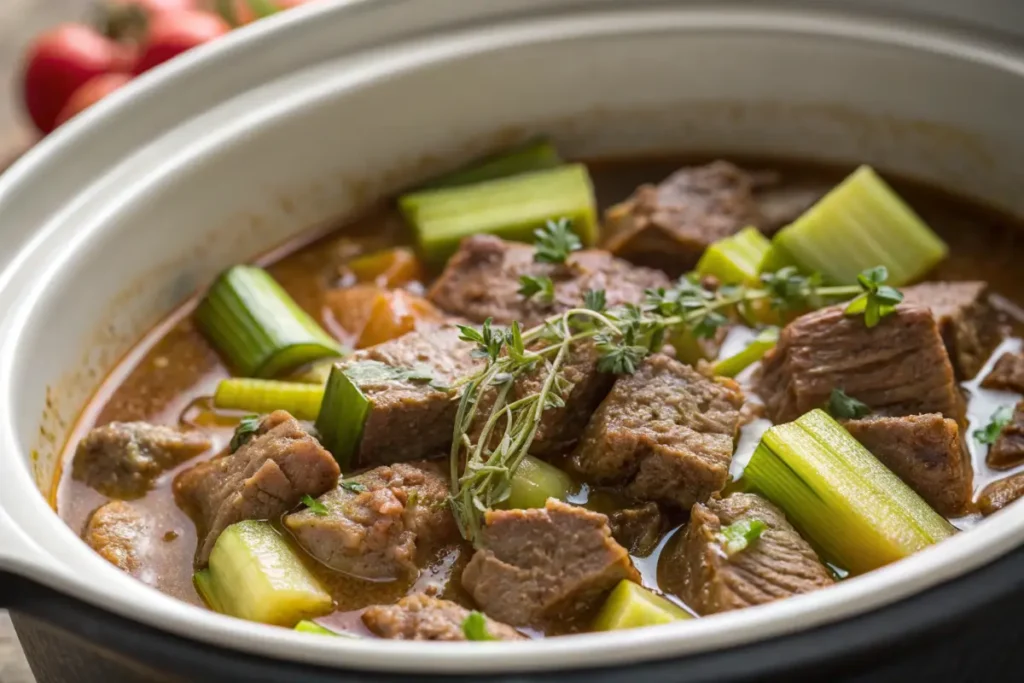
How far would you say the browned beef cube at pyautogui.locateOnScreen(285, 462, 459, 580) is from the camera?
8.77 feet

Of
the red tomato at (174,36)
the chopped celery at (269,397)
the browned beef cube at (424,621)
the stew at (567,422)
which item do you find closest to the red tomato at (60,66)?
the red tomato at (174,36)

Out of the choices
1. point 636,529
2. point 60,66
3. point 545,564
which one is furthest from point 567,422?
point 60,66

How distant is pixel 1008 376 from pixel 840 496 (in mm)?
795

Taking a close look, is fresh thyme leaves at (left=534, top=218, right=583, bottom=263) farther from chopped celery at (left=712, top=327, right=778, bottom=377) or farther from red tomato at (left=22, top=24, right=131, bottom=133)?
red tomato at (left=22, top=24, right=131, bottom=133)

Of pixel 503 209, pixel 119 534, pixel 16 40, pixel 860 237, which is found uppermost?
pixel 860 237

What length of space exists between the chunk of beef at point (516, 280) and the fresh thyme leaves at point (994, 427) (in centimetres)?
91

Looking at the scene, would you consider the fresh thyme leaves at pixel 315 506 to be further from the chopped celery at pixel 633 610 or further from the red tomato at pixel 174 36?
the red tomato at pixel 174 36

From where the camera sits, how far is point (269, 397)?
320cm

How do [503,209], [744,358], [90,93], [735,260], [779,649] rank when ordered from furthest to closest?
[90,93] → [503,209] → [735,260] → [744,358] → [779,649]

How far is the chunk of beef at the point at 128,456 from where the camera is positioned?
9.84ft

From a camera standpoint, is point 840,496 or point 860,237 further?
point 860,237

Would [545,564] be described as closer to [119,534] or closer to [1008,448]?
[119,534]

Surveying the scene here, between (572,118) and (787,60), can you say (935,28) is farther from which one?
(572,118)

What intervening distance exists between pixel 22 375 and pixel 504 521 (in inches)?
48.2
